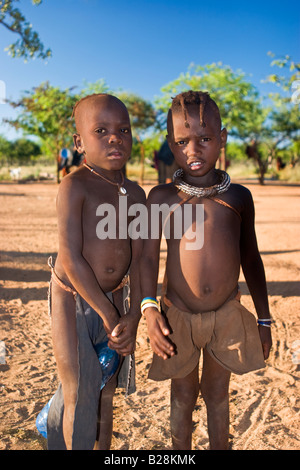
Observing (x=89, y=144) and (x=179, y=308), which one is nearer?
(x=89, y=144)

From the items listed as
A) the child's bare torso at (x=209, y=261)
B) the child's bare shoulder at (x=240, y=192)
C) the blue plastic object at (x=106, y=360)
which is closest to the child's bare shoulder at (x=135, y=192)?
the child's bare torso at (x=209, y=261)

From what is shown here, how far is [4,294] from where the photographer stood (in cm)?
477

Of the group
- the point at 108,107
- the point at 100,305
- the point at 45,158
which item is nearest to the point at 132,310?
the point at 100,305

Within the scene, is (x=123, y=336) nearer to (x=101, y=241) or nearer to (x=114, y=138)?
(x=101, y=241)

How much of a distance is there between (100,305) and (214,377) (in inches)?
26.6

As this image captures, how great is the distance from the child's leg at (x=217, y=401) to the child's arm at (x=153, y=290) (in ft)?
1.18

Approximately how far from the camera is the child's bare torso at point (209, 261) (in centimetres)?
183

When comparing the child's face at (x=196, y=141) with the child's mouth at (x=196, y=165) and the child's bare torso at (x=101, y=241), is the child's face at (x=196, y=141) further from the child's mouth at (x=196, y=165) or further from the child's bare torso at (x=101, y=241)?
the child's bare torso at (x=101, y=241)

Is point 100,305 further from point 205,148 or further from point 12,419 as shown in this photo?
point 12,419

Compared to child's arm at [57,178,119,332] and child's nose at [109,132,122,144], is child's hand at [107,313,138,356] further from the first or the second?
child's nose at [109,132,122,144]

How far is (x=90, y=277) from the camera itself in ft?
5.53

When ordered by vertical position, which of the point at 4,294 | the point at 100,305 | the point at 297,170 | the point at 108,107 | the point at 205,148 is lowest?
the point at 4,294

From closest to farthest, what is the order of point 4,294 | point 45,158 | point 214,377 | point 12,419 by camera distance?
point 214,377
point 12,419
point 4,294
point 45,158

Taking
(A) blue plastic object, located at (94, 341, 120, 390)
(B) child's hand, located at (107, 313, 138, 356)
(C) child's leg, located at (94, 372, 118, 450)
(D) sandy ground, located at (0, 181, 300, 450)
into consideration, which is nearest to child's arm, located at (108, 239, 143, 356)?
(B) child's hand, located at (107, 313, 138, 356)
